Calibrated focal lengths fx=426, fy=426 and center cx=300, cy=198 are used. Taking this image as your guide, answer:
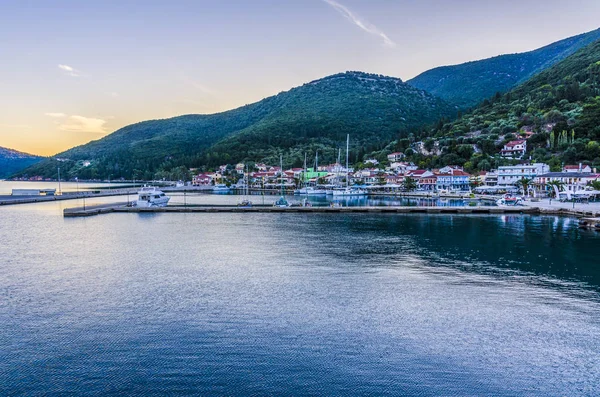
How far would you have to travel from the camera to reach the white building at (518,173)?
7688 centimetres

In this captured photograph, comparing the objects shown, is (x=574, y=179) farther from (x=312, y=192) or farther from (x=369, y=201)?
(x=312, y=192)

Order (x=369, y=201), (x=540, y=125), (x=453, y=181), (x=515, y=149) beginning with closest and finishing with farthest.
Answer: (x=369, y=201) → (x=453, y=181) → (x=515, y=149) → (x=540, y=125)

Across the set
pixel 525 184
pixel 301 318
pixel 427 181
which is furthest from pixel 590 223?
pixel 427 181

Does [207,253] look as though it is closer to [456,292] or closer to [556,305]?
[456,292]

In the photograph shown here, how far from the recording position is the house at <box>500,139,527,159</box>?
95312 millimetres

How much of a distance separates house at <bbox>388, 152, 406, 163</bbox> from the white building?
35906 mm

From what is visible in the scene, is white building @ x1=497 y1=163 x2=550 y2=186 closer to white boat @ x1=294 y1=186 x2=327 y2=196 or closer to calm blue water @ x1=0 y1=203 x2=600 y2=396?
white boat @ x1=294 y1=186 x2=327 y2=196

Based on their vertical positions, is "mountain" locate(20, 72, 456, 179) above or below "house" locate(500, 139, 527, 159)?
above

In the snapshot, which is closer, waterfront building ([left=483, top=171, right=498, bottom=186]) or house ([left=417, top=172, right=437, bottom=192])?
waterfront building ([left=483, top=171, right=498, bottom=186])

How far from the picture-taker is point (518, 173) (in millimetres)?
77688

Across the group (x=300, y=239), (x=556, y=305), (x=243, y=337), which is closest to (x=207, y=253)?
(x=300, y=239)

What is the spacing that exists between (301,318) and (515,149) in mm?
96079

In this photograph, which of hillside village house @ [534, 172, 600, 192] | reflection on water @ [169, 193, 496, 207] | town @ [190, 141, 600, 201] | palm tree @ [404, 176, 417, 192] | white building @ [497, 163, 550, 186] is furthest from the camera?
palm tree @ [404, 176, 417, 192]

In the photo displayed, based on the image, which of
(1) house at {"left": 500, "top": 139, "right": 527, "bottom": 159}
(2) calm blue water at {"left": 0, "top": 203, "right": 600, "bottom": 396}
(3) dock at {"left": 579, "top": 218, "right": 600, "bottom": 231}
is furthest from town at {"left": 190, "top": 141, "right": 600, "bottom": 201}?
(2) calm blue water at {"left": 0, "top": 203, "right": 600, "bottom": 396}
